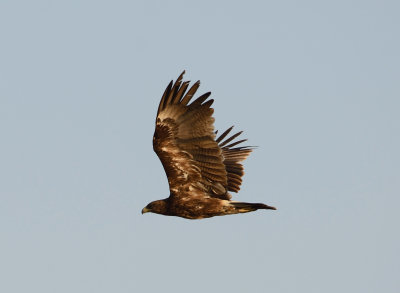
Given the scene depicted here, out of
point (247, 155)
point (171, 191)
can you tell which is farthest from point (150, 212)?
point (247, 155)

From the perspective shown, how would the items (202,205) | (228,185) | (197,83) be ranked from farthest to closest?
(228,185)
(202,205)
(197,83)

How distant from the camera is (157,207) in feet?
50.8

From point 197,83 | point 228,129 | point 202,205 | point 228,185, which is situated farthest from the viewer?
point 228,129

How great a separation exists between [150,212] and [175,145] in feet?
5.59

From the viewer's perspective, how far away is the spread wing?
46.8 ft

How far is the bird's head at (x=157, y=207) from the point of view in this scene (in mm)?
15445

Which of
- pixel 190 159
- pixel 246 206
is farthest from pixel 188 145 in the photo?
pixel 246 206

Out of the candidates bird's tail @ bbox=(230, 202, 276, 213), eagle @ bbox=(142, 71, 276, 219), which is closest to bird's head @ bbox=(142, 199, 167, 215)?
eagle @ bbox=(142, 71, 276, 219)

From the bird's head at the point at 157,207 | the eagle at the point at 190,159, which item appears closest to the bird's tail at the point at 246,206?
the eagle at the point at 190,159

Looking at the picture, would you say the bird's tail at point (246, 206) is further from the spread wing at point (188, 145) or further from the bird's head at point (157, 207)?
the bird's head at point (157, 207)

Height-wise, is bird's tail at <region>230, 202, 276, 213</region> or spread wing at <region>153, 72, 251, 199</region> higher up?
spread wing at <region>153, 72, 251, 199</region>

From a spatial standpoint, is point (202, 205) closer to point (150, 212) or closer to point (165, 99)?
point (150, 212)

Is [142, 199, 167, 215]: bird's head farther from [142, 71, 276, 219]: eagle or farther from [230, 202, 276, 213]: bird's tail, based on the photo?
[230, 202, 276, 213]: bird's tail

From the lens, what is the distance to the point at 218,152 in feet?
48.3
